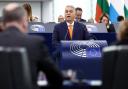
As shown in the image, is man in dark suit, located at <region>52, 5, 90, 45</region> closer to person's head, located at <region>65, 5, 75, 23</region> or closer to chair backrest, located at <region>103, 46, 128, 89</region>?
person's head, located at <region>65, 5, 75, 23</region>

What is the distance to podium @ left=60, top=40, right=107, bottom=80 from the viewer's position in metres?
6.55

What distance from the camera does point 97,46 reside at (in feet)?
23.8

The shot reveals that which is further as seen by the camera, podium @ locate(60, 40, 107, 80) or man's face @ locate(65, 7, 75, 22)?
man's face @ locate(65, 7, 75, 22)

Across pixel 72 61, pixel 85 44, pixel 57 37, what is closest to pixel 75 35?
pixel 57 37

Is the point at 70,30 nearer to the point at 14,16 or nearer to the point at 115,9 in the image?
the point at 14,16

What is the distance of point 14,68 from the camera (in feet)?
12.5

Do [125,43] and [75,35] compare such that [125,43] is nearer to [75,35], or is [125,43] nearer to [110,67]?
[110,67]

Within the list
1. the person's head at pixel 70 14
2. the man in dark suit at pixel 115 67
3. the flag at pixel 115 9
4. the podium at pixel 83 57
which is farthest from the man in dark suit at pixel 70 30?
the flag at pixel 115 9

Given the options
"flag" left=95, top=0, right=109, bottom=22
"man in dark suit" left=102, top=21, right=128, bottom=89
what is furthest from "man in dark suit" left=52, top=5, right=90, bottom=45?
"flag" left=95, top=0, right=109, bottom=22

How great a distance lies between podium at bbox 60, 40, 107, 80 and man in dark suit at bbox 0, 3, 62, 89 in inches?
91.8

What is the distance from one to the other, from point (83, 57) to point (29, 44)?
3.09 metres

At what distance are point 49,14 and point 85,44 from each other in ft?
42.0

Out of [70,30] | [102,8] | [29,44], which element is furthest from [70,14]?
[102,8]

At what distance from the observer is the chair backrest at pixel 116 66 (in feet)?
12.8
